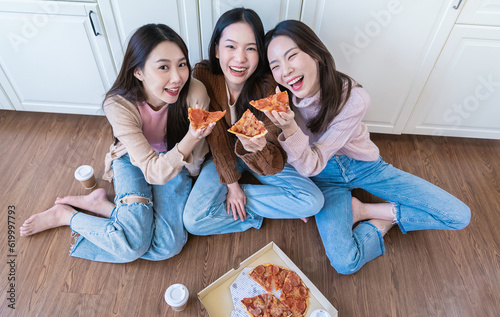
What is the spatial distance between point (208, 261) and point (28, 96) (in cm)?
181

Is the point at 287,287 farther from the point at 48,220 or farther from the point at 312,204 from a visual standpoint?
the point at 48,220

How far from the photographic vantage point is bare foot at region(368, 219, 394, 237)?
197cm

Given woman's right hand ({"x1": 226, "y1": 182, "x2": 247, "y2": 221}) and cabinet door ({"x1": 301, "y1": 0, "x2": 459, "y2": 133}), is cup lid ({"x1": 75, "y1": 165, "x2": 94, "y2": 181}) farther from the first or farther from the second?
cabinet door ({"x1": 301, "y1": 0, "x2": 459, "y2": 133})

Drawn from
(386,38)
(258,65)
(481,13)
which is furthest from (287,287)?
(481,13)

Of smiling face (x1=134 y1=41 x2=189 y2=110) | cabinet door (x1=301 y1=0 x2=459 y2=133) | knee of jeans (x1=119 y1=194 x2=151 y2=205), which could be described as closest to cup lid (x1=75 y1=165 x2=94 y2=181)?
knee of jeans (x1=119 y1=194 x2=151 y2=205)

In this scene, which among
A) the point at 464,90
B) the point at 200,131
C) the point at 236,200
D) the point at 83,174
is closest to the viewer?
the point at 200,131

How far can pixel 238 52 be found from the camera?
1.58m

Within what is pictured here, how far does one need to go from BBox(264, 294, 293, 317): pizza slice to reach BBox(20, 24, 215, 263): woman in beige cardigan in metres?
0.59

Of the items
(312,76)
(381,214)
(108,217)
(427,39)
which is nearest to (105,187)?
(108,217)

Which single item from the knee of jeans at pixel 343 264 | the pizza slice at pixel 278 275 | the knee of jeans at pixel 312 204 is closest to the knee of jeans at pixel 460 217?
the knee of jeans at pixel 343 264

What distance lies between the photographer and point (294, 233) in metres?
2.03

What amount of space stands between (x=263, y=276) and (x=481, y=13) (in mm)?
1890

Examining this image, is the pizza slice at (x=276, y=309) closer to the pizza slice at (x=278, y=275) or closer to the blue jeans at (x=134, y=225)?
the pizza slice at (x=278, y=275)

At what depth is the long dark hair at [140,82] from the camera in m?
1.49
